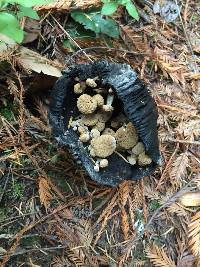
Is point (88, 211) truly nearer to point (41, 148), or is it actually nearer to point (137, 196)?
point (137, 196)

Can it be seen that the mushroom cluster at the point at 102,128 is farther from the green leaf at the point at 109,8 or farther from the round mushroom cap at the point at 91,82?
the green leaf at the point at 109,8

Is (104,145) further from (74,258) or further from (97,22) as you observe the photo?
(97,22)

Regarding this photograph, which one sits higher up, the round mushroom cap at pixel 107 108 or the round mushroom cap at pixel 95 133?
the round mushroom cap at pixel 107 108

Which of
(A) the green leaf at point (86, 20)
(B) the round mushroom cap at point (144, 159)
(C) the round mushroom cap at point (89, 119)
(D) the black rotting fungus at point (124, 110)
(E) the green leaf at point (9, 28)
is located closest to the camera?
(E) the green leaf at point (9, 28)

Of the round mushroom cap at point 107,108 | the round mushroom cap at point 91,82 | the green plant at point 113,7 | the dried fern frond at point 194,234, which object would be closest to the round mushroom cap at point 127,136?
the round mushroom cap at point 107,108

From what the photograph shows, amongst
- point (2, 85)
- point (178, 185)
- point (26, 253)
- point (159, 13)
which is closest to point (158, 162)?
point (178, 185)

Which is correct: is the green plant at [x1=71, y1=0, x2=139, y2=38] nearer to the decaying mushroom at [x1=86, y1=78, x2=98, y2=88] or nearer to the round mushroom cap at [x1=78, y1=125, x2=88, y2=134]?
the decaying mushroom at [x1=86, y1=78, x2=98, y2=88]

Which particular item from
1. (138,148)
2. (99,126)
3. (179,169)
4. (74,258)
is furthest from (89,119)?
(74,258)

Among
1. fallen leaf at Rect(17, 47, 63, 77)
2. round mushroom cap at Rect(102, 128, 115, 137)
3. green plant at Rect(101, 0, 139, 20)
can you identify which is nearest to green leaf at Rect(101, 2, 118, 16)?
green plant at Rect(101, 0, 139, 20)
